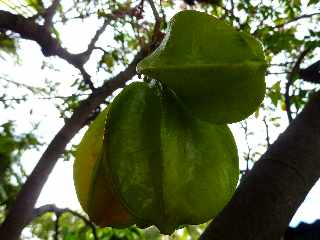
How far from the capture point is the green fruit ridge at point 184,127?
1297 millimetres

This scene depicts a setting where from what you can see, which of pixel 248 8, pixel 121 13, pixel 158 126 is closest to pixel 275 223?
pixel 158 126

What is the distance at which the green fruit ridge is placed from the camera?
130 cm

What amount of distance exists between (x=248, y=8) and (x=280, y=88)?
964 millimetres

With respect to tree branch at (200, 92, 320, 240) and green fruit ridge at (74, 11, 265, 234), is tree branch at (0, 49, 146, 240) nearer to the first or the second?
tree branch at (200, 92, 320, 240)

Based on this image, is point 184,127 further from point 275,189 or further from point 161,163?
point 275,189

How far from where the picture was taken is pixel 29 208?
10.4 feet

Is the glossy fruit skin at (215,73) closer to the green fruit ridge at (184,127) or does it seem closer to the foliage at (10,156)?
the green fruit ridge at (184,127)

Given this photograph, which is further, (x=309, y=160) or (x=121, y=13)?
(x=121, y=13)

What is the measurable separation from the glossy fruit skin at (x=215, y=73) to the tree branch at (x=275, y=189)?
48 centimetres

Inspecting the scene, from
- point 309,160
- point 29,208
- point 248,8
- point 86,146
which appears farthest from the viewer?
point 248,8

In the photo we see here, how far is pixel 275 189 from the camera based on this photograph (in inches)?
68.1

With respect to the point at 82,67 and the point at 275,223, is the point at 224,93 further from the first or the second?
the point at 82,67

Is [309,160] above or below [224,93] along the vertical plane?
below

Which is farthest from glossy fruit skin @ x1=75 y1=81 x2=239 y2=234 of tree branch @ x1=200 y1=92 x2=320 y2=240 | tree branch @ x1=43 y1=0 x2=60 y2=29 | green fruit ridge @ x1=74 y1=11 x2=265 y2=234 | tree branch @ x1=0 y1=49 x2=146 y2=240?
tree branch @ x1=43 y1=0 x2=60 y2=29
